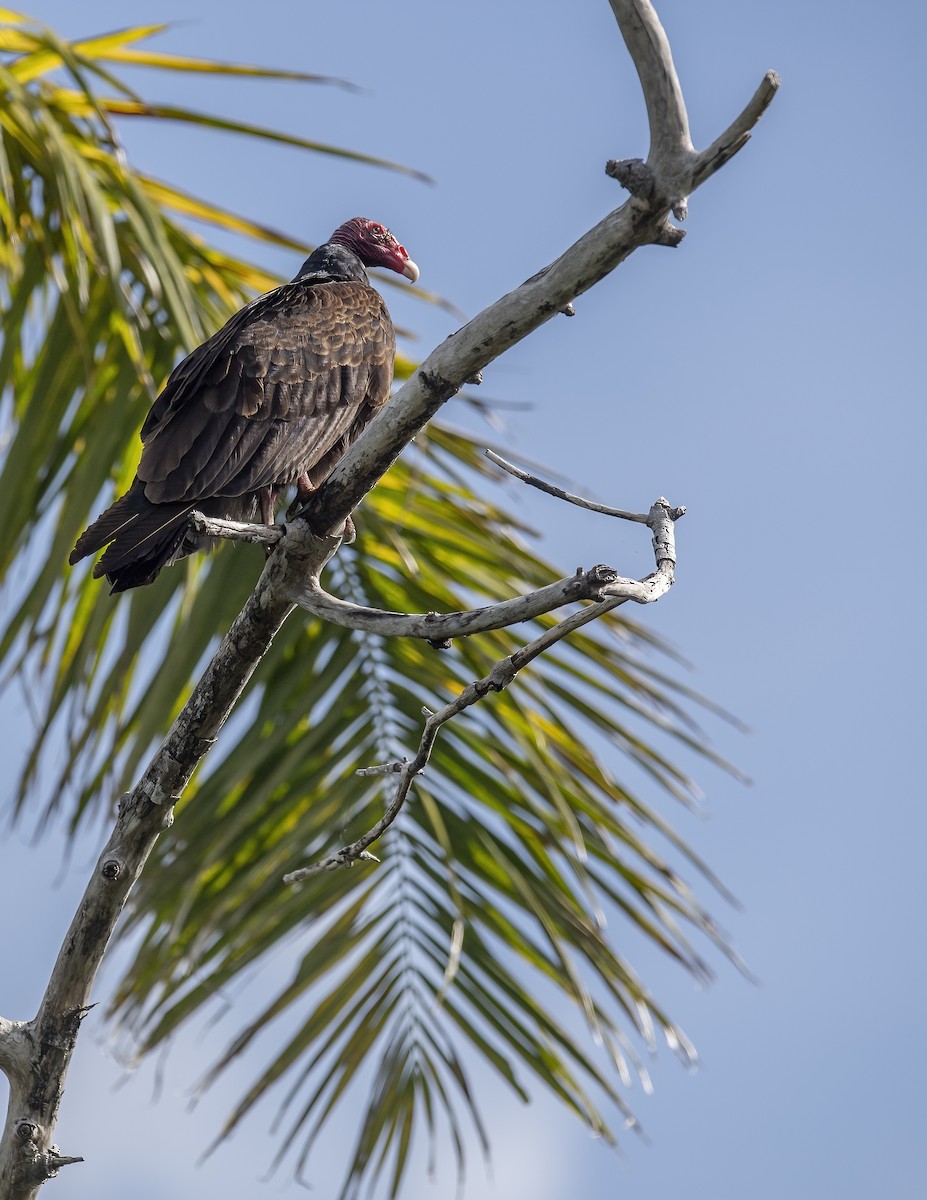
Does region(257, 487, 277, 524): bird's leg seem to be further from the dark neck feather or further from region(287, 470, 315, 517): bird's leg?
the dark neck feather

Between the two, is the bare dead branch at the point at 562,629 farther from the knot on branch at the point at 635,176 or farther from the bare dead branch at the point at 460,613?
the knot on branch at the point at 635,176

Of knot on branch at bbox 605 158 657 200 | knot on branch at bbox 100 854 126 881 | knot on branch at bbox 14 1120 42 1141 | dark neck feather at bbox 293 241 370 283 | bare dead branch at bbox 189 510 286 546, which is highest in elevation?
dark neck feather at bbox 293 241 370 283

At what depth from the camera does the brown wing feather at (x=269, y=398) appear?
130 inches

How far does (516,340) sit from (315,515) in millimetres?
544

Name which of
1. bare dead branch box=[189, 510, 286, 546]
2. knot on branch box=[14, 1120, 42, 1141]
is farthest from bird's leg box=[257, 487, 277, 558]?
knot on branch box=[14, 1120, 42, 1141]

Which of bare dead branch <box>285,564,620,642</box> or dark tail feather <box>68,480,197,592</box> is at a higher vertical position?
dark tail feather <box>68,480,197,592</box>

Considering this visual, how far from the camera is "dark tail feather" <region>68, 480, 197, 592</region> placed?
3031 millimetres

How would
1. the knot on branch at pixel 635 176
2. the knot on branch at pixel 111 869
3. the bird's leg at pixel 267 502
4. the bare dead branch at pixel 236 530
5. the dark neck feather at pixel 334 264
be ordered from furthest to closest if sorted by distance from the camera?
the dark neck feather at pixel 334 264 < the bird's leg at pixel 267 502 < the knot on branch at pixel 111 869 < the bare dead branch at pixel 236 530 < the knot on branch at pixel 635 176

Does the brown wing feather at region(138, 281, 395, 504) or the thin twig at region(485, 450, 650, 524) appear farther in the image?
the brown wing feather at region(138, 281, 395, 504)

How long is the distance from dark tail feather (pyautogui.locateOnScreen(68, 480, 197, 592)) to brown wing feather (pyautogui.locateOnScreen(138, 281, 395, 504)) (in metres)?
0.03

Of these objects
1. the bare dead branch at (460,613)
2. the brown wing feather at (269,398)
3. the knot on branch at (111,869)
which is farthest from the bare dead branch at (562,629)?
the brown wing feather at (269,398)

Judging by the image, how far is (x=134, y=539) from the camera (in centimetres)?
305

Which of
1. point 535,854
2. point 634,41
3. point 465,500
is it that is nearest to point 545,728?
point 535,854

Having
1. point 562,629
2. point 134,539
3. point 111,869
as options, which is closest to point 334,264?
point 134,539
